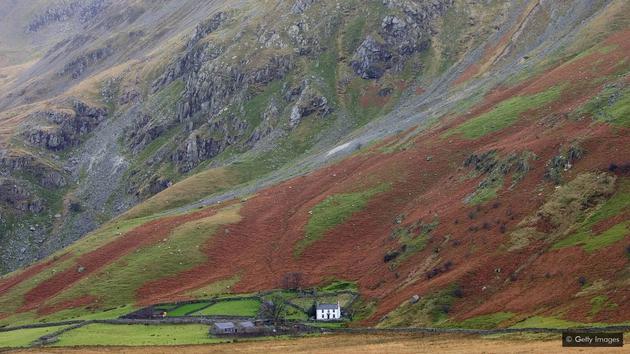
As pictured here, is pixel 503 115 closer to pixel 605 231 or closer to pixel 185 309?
pixel 605 231

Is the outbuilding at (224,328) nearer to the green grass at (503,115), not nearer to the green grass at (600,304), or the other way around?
the green grass at (600,304)

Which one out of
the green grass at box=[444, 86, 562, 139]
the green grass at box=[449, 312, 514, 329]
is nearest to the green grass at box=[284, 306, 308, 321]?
the green grass at box=[449, 312, 514, 329]

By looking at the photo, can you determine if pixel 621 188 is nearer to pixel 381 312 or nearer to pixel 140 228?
pixel 381 312

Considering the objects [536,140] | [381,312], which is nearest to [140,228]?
[381,312]

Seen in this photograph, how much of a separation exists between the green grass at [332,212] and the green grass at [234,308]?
1938 centimetres

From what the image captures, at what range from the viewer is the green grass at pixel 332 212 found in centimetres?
13688

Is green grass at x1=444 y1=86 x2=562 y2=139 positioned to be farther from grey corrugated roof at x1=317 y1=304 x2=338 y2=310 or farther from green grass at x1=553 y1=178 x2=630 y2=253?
grey corrugated roof at x1=317 y1=304 x2=338 y2=310

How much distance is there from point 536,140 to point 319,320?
5280cm

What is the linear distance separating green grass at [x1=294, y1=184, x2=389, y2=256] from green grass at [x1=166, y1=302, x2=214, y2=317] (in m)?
22.7

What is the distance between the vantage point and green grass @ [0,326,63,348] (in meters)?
101

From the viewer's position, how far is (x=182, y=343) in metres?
93.8

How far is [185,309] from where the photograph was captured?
117 meters

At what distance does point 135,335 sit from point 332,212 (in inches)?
2091

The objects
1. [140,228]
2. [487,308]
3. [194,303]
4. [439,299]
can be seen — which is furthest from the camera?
[140,228]
